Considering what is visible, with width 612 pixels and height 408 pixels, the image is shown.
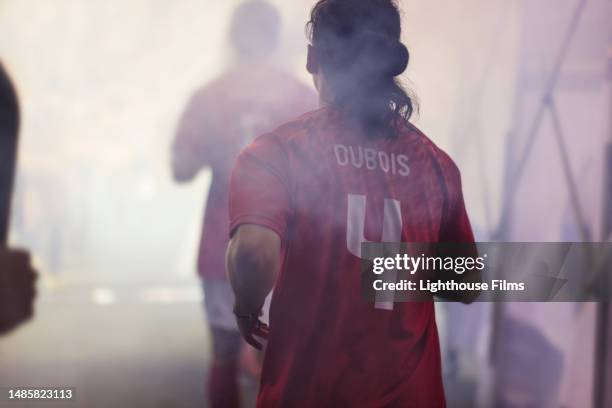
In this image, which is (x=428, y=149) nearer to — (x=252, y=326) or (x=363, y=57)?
(x=363, y=57)

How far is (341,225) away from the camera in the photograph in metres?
1.06

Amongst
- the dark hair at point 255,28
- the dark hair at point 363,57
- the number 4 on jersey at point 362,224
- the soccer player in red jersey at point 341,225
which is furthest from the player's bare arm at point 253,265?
the dark hair at point 255,28

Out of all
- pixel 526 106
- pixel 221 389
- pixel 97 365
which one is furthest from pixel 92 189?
pixel 526 106

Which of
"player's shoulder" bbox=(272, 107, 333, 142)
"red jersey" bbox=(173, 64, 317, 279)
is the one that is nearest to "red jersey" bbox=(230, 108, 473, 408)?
"player's shoulder" bbox=(272, 107, 333, 142)

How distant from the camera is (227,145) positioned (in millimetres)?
1584

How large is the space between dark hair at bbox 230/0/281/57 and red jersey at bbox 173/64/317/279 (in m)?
0.04

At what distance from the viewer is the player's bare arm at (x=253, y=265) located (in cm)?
102

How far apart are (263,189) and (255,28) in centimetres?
69

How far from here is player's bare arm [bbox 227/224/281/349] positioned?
102cm

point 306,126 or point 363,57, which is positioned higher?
point 363,57

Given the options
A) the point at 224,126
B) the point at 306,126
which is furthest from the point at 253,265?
the point at 224,126

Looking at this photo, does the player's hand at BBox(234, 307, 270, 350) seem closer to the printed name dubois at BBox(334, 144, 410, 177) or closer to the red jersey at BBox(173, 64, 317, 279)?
the printed name dubois at BBox(334, 144, 410, 177)

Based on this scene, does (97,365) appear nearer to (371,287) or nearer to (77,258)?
(371,287)

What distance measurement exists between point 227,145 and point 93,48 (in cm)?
37
